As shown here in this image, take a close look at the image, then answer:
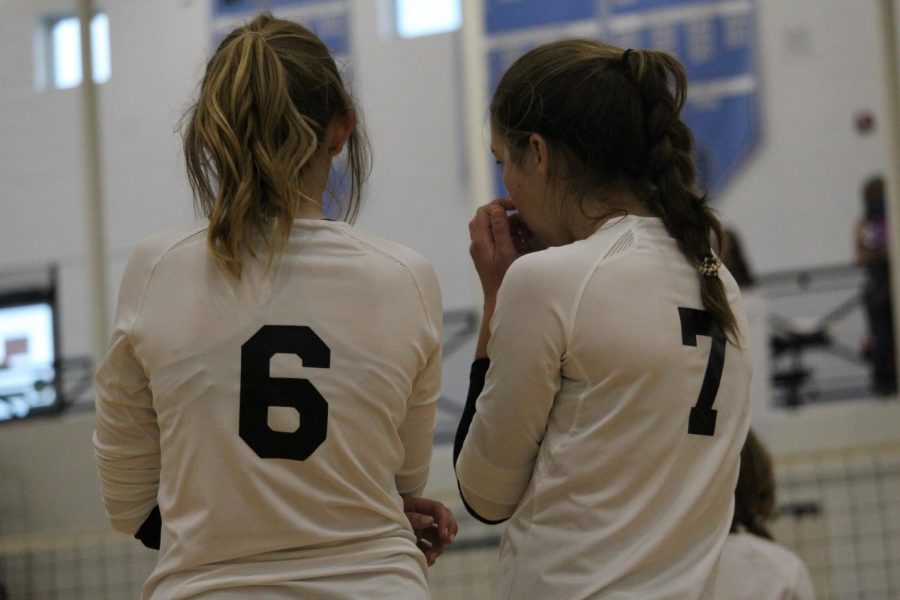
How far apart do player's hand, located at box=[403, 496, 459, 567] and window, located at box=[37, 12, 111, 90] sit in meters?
5.16

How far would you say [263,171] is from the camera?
1.35 meters

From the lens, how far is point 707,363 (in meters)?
1.43

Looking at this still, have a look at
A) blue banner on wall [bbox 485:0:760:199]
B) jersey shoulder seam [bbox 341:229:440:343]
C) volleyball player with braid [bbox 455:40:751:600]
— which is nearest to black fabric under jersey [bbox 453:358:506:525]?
volleyball player with braid [bbox 455:40:751:600]

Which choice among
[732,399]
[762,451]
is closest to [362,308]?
[732,399]

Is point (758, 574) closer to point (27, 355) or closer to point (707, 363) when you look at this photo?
point (707, 363)

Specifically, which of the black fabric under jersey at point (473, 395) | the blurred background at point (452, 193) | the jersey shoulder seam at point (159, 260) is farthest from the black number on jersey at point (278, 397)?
the blurred background at point (452, 193)

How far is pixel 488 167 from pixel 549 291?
419cm

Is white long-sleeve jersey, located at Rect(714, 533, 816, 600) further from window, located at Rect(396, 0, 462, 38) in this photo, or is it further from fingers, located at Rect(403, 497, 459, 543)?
window, located at Rect(396, 0, 462, 38)

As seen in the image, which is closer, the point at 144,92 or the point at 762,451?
the point at 762,451

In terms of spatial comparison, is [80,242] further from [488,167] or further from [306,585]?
[306,585]

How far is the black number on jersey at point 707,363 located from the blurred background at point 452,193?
3618 millimetres

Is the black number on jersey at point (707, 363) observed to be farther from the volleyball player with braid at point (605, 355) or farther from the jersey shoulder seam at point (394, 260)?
the jersey shoulder seam at point (394, 260)

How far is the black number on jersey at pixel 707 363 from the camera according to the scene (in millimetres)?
1418

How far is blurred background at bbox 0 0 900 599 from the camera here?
5066 mm
